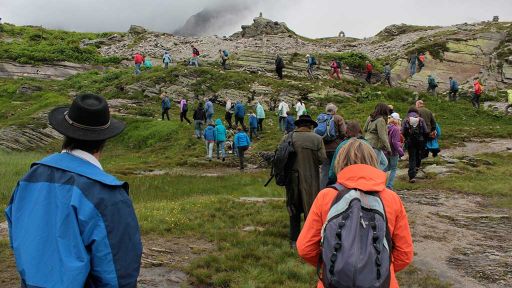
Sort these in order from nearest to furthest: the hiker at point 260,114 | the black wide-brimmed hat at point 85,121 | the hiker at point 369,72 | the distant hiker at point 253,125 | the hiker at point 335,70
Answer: the black wide-brimmed hat at point 85,121
the distant hiker at point 253,125
the hiker at point 260,114
the hiker at point 335,70
the hiker at point 369,72

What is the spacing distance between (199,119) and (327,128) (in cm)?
1608

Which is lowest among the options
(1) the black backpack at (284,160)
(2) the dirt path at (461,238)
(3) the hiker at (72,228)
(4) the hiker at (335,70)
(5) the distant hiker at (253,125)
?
(2) the dirt path at (461,238)

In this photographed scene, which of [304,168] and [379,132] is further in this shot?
[379,132]

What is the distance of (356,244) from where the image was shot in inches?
143

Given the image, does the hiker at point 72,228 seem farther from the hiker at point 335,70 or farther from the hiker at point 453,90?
the hiker at point 335,70

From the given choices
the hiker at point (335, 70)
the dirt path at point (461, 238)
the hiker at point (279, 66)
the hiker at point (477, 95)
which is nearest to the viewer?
the dirt path at point (461, 238)

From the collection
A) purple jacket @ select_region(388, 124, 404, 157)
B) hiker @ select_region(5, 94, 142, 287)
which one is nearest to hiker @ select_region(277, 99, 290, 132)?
purple jacket @ select_region(388, 124, 404, 157)

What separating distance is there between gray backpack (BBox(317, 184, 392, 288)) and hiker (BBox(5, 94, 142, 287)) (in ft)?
4.73

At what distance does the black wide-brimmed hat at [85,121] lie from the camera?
3533mm

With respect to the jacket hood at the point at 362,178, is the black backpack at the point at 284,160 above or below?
below

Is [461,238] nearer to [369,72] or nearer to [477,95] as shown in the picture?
[477,95]

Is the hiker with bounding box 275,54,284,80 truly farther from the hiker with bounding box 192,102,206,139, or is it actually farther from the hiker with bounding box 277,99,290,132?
the hiker with bounding box 192,102,206,139

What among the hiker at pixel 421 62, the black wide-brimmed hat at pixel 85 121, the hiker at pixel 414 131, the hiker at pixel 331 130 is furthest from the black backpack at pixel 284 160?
the hiker at pixel 421 62

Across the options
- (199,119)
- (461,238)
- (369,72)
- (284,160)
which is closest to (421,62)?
(369,72)
